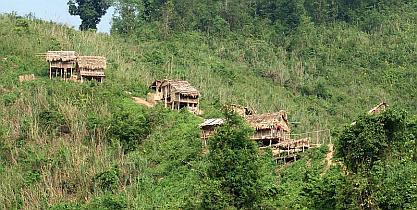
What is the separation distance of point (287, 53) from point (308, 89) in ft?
20.1

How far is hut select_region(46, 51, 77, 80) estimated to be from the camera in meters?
39.7

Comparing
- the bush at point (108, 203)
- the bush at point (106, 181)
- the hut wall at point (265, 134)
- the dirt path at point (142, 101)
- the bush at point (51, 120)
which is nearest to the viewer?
the bush at point (108, 203)

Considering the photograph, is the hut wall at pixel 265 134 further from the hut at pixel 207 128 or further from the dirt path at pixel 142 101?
the dirt path at pixel 142 101

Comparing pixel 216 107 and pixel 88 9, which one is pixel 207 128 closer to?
pixel 216 107

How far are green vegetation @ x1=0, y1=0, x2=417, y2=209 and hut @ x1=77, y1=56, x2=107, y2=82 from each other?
763 millimetres

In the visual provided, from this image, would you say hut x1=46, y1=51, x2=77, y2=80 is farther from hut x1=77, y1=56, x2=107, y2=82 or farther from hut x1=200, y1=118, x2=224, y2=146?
hut x1=200, y1=118, x2=224, y2=146

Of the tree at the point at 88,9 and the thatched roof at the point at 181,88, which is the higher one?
the tree at the point at 88,9

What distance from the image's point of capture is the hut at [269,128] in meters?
32.0

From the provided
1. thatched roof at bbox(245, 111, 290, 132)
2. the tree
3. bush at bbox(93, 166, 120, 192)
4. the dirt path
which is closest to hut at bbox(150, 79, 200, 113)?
the dirt path

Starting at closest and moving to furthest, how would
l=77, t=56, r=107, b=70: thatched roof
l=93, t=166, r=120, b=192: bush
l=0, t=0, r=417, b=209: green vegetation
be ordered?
l=0, t=0, r=417, b=209: green vegetation → l=93, t=166, r=120, b=192: bush → l=77, t=56, r=107, b=70: thatched roof

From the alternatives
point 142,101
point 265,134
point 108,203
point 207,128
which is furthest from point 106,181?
point 142,101

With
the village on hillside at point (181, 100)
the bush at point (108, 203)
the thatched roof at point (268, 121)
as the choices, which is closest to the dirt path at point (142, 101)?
the village on hillside at point (181, 100)

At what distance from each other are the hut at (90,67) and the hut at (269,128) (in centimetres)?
1002

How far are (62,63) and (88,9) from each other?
17309 millimetres
